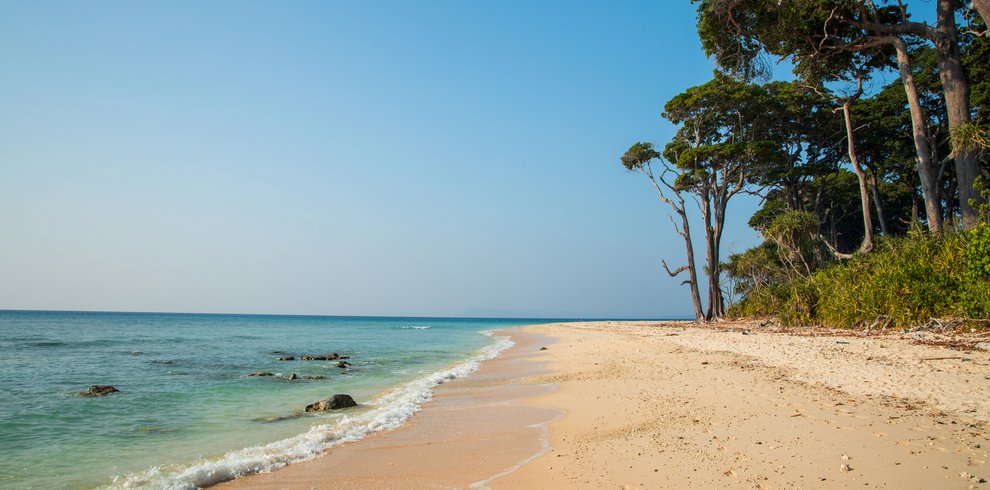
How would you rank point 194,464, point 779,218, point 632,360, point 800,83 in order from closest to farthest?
point 194,464
point 632,360
point 800,83
point 779,218

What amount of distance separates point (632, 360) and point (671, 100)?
67.9ft

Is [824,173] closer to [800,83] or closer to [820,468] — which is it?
[800,83]

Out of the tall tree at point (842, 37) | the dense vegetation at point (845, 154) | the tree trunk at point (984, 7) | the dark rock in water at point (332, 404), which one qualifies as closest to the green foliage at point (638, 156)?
the dense vegetation at point (845, 154)

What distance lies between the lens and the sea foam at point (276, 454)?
529cm

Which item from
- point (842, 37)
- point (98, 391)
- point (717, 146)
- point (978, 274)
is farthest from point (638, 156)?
point (98, 391)

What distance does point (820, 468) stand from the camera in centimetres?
412

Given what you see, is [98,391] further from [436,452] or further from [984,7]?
[984,7]

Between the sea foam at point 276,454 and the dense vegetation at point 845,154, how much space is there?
41.9 ft

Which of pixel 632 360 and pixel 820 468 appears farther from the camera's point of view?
pixel 632 360

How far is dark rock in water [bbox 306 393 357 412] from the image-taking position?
9.30m

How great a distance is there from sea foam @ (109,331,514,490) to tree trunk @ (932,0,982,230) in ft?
54.0

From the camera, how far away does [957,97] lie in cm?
1483

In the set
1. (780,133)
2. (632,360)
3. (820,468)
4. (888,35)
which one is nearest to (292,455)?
(820,468)

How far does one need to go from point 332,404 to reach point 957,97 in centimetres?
1925
